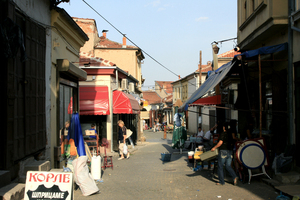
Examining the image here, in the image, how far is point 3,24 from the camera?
554 cm

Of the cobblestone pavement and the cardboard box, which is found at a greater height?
the cardboard box

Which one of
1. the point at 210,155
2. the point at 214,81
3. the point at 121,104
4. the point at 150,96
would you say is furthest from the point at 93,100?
the point at 150,96

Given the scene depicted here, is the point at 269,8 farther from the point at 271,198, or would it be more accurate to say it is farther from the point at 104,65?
the point at 104,65

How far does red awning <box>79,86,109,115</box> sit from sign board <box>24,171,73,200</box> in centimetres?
1096

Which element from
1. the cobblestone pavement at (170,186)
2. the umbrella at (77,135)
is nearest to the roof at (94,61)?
the cobblestone pavement at (170,186)

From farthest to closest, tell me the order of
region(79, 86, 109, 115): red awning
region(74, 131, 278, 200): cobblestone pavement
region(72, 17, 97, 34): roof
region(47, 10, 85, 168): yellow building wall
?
region(72, 17, 97, 34): roof, region(79, 86, 109, 115): red awning, region(47, 10, 85, 168): yellow building wall, region(74, 131, 278, 200): cobblestone pavement

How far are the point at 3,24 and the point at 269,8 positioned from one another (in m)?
7.29

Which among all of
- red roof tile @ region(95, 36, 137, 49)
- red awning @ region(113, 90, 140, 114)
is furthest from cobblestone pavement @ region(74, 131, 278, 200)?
red roof tile @ region(95, 36, 137, 49)

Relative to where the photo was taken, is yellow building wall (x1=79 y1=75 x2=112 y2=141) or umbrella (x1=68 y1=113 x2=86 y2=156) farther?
yellow building wall (x1=79 y1=75 x2=112 y2=141)

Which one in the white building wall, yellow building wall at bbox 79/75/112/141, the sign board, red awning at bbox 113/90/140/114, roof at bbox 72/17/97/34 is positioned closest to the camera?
the sign board

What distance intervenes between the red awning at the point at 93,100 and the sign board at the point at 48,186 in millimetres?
10961

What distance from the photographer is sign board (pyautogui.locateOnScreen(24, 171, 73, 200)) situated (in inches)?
183

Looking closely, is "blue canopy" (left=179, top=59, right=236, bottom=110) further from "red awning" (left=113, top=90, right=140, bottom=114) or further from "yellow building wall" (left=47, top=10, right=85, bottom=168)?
"red awning" (left=113, top=90, right=140, bottom=114)

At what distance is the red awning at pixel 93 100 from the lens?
617 inches
